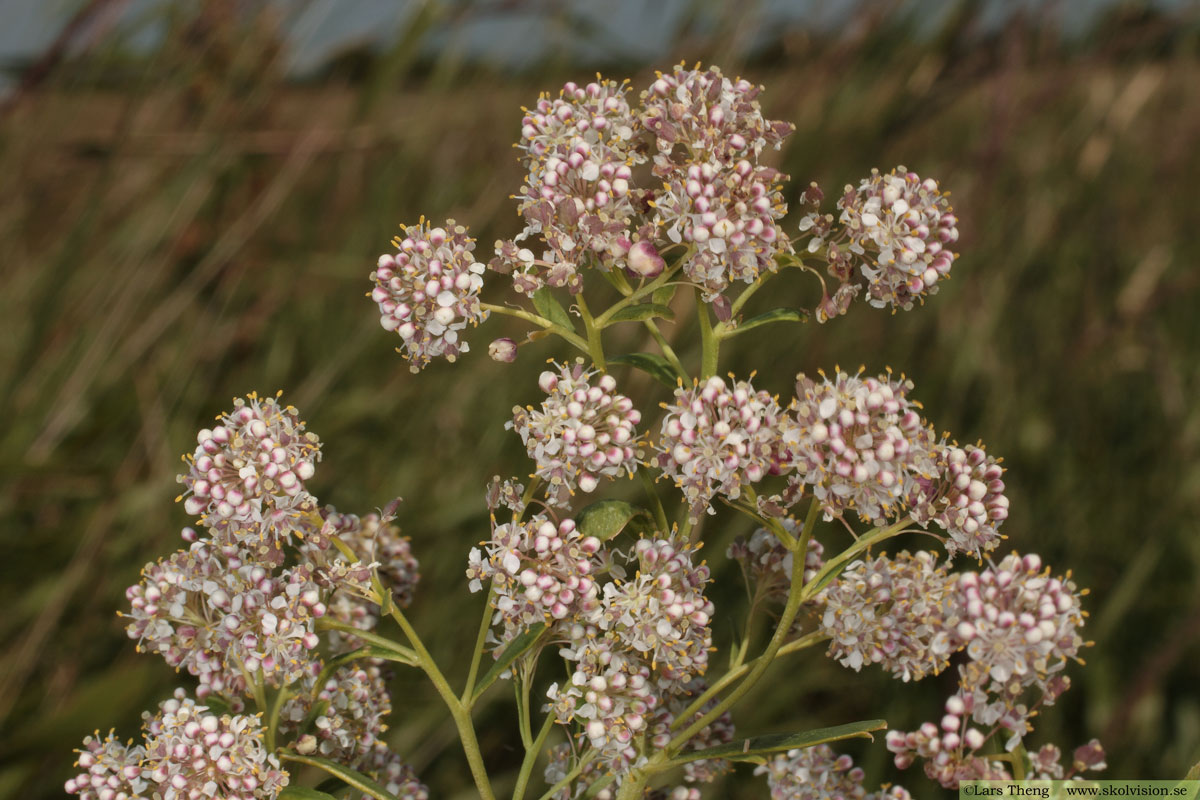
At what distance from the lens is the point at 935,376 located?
3.71 meters

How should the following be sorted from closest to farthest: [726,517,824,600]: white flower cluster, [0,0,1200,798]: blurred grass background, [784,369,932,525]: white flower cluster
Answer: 1. [784,369,932,525]: white flower cluster
2. [726,517,824,600]: white flower cluster
3. [0,0,1200,798]: blurred grass background

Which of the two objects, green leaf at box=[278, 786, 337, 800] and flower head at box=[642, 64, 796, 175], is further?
flower head at box=[642, 64, 796, 175]

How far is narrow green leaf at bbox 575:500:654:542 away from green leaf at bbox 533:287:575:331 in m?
0.20

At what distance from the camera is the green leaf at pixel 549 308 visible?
46.6 inches

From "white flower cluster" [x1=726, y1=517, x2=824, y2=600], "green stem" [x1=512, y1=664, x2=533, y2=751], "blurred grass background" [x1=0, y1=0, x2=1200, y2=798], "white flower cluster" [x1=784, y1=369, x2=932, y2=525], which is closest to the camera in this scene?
"white flower cluster" [x1=784, y1=369, x2=932, y2=525]

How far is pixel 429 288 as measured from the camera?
1103 millimetres

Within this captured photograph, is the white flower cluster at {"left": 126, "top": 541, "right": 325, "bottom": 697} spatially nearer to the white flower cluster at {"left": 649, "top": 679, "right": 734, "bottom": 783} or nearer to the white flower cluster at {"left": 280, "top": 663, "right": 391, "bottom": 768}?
the white flower cluster at {"left": 280, "top": 663, "right": 391, "bottom": 768}

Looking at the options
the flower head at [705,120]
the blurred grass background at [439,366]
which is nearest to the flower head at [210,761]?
the flower head at [705,120]

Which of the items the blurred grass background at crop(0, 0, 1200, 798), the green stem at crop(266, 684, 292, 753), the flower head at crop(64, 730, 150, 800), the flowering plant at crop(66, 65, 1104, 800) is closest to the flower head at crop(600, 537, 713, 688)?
the flowering plant at crop(66, 65, 1104, 800)

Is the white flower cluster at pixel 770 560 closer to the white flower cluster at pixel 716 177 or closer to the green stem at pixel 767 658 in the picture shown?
the green stem at pixel 767 658

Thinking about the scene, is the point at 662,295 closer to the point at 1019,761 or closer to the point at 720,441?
the point at 720,441

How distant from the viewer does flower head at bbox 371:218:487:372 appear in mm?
1111

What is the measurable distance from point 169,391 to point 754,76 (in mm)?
2499

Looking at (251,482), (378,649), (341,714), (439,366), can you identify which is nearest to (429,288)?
(251,482)
